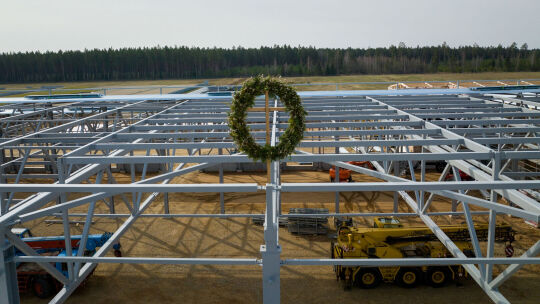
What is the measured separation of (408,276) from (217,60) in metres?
85.4

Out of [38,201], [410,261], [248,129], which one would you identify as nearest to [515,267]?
[410,261]

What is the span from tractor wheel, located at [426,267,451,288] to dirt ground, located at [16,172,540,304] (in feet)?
0.66

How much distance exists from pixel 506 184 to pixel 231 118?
4.30m

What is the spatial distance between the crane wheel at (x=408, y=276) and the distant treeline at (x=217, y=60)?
70.9 m

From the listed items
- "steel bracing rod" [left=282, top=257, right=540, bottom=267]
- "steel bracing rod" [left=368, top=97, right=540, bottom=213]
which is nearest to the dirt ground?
"steel bracing rod" [left=368, top=97, right=540, bottom=213]

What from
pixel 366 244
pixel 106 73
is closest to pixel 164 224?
pixel 366 244

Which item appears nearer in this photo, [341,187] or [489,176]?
[341,187]

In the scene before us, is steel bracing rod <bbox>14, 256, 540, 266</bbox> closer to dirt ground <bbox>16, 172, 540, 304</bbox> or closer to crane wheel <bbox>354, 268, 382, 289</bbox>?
dirt ground <bbox>16, 172, 540, 304</bbox>

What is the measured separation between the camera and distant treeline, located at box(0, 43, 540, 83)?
278 ft

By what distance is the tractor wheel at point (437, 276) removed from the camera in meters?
12.3

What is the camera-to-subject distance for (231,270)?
1380 cm

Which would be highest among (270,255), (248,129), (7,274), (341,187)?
(248,129)

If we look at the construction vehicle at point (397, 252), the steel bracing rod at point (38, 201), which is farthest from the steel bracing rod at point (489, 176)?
the steel bracing rod at point (38, 201)

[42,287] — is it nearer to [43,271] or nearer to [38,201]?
[43,271]
